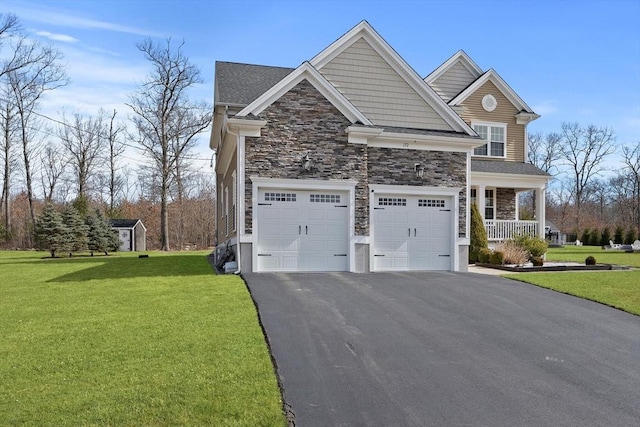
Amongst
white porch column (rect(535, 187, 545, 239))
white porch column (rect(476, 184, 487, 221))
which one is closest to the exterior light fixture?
white porch column (rect(476, 184, 487, 221))

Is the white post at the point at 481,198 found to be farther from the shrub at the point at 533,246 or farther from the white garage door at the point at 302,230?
the white garage door at the point at 302,230

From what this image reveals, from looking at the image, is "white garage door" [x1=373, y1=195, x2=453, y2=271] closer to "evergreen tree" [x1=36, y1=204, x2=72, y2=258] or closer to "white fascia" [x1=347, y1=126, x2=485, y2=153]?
"white fascia" [x1=347, y1=126, x2=485, y2=153]

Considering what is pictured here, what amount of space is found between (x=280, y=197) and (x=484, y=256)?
26.6 ft

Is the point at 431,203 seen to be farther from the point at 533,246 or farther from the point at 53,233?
the point at 53,233

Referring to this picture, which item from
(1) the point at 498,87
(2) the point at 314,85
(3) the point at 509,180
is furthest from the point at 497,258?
(1) the point at 498,87

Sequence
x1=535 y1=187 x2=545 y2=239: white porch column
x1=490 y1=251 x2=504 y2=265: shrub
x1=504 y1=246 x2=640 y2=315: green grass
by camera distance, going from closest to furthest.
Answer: x1=504 y1=246 x2=640 y2=315: green grass < x1=490 y1=251 x2=504 y2=265: shrub < x1=535 y1=187 x2=545 y2=239: white porch column

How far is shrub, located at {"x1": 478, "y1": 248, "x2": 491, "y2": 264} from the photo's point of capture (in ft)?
54.3

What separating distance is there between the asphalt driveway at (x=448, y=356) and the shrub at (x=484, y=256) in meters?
5.81

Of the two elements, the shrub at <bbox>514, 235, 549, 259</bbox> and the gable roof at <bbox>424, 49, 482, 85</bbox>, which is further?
Result: the gable roof at <bbox>424, 49, 482, 85</bbox>

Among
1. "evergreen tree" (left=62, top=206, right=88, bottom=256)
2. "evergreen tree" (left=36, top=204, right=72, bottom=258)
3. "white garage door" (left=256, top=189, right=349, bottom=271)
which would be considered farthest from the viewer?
"evergreen tree" (left=62, top=206, right=88, bottom=256)

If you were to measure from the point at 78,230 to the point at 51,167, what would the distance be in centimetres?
2358

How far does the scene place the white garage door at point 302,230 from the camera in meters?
12.7

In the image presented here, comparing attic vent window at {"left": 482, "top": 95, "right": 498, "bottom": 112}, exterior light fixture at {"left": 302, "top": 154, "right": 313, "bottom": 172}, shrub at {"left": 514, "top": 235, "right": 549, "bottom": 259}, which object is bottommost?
shrub at {"left": 514, "top": 235, "right": 549, "bottom": 259}

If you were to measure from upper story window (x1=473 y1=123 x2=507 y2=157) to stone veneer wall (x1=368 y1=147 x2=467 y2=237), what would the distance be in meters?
7.52
